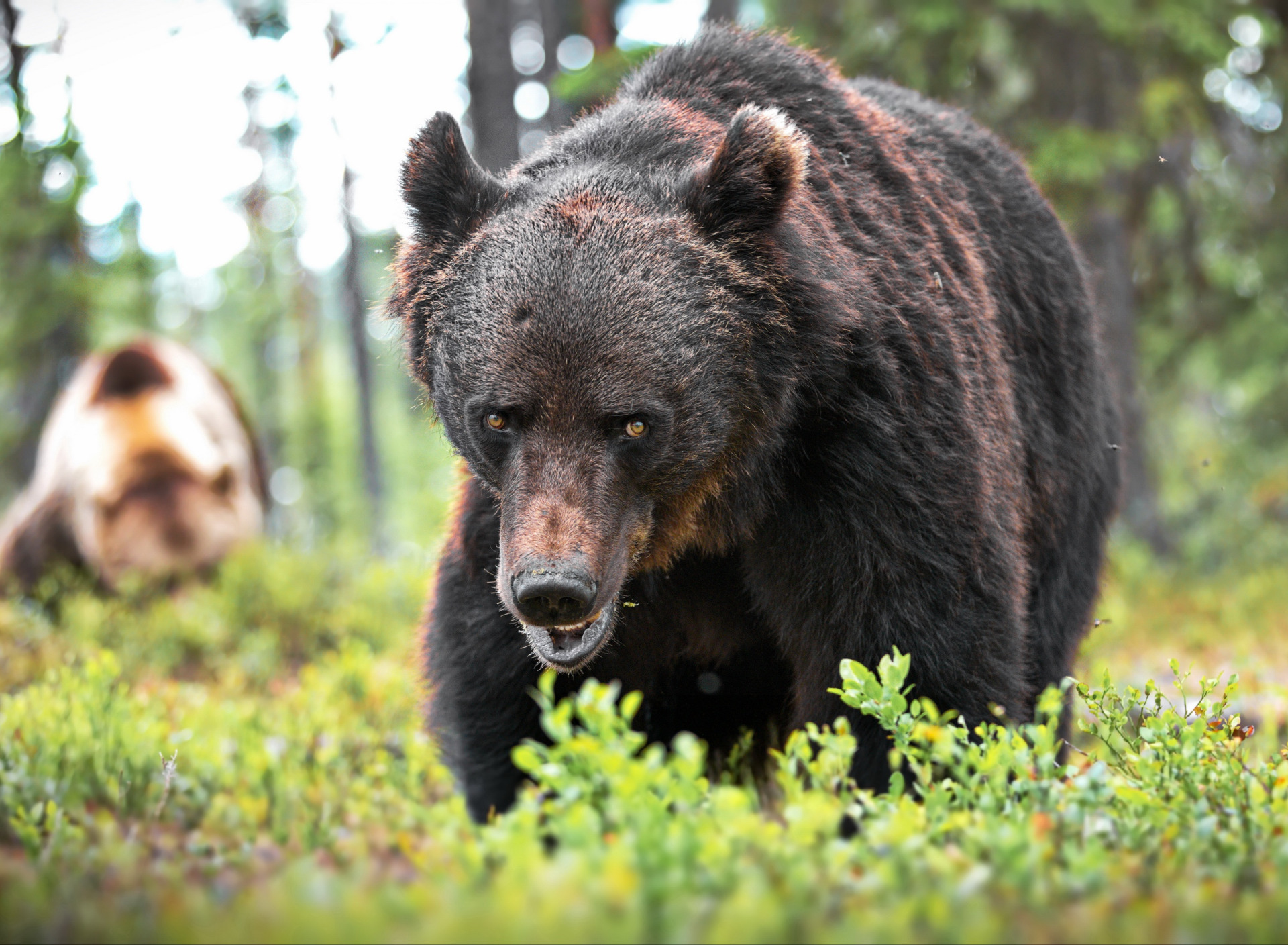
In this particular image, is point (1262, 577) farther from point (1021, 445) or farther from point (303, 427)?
point (303, 427)

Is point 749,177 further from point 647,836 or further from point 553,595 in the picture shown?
point 647,836

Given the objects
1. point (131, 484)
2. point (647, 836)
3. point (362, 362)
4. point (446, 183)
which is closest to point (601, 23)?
point (131, 484)

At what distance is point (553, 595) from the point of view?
294 centimetres

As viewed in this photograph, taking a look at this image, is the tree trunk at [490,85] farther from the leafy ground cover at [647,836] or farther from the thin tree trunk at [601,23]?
the leafy ground cover at [647,836]

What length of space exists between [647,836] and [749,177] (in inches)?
81.4

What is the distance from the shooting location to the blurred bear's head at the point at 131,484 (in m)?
9.99

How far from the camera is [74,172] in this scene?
1203cm

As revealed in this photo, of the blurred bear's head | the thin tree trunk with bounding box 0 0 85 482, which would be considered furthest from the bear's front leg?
the thin tree trunk with bounding box 0 0 85 482

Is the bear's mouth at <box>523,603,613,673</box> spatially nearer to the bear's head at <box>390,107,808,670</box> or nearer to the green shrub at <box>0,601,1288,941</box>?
the bear's head at <box>390,107,808,670</box>

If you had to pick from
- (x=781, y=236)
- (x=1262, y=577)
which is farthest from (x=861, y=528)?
(x=1262, y=577)

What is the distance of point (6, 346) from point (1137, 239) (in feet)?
44.9

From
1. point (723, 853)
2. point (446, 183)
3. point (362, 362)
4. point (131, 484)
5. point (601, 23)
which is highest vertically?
point (601, 23)

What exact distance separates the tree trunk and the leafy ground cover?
6053 millimetres

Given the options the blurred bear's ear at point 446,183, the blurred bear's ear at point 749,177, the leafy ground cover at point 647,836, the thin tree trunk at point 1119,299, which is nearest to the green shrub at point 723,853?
the leafy ground cover at point 647,836
